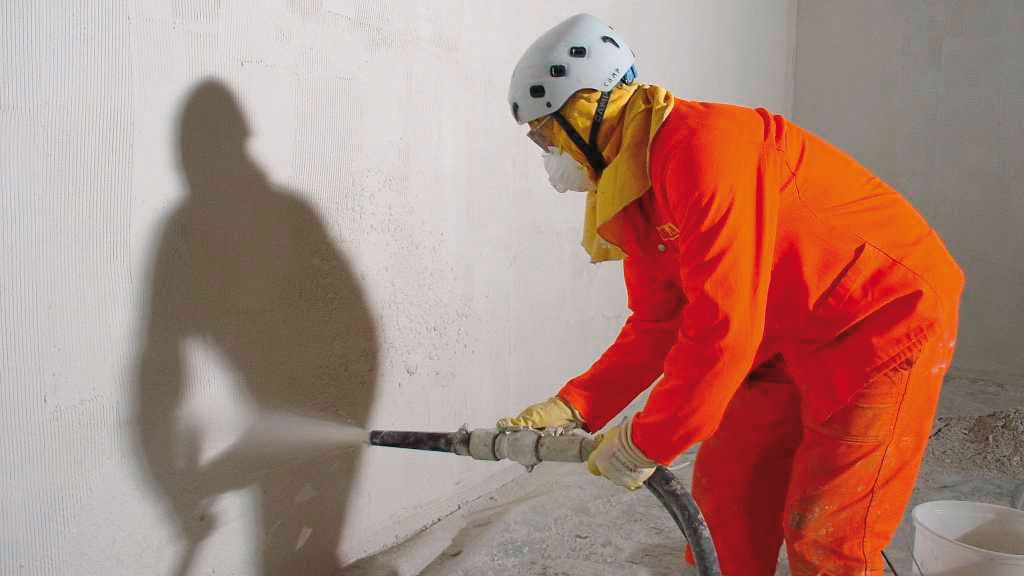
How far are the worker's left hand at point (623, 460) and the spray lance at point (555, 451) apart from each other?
Result: 36 millimetres

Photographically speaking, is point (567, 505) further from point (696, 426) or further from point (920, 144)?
point (920, 144)

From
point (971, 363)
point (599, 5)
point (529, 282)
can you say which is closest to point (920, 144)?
point (971, 363)

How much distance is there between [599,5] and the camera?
3119mm

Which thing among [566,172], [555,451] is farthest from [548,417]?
[566,172]

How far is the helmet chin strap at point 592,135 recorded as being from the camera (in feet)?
5.10

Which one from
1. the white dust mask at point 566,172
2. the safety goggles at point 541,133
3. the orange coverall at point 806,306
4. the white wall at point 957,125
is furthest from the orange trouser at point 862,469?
the white wall at point 957,125

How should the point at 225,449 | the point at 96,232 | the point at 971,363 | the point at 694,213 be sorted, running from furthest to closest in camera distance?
1. the point at 971,363
2. the point at 225,449
3. the point at 96,232
4. the point at 694,213

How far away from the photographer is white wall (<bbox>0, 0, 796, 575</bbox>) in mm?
1456

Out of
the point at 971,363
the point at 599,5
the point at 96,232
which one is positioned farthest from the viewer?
the point at 971,363

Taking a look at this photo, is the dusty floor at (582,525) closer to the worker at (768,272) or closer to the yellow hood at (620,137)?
the worker at (768,272)

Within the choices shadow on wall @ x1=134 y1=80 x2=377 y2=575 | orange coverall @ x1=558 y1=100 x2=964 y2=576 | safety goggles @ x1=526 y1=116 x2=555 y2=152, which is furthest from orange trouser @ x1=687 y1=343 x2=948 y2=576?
shadow on wall @ x1=134 y1=80 x2=377 y2=575

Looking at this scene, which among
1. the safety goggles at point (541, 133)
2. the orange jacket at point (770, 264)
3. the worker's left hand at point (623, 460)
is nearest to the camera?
the orange jacket at point (770, 264)

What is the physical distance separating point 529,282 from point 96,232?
1640 millimetres

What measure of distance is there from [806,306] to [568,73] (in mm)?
646
